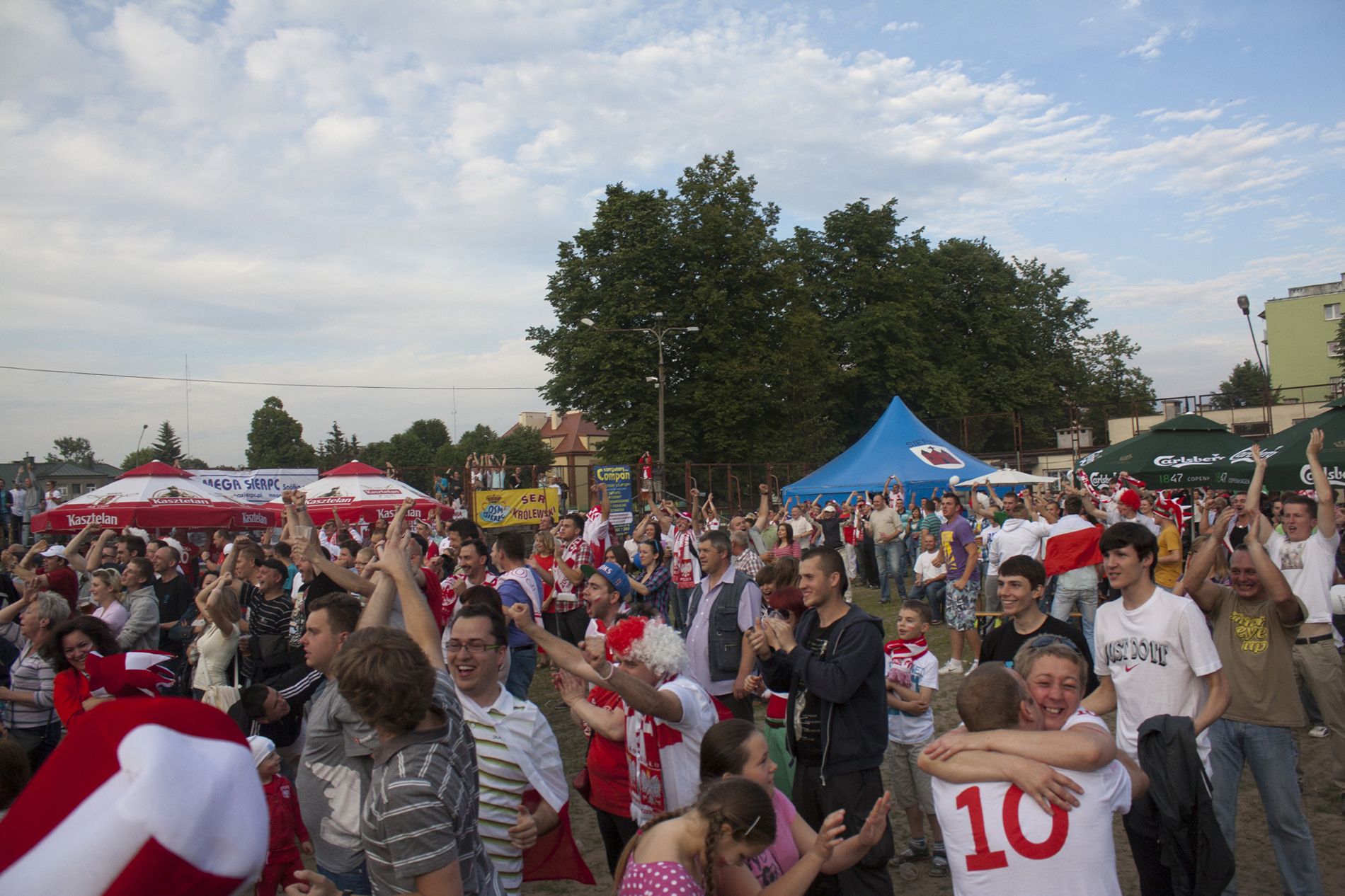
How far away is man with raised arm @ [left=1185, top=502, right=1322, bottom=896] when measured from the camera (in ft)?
12.7

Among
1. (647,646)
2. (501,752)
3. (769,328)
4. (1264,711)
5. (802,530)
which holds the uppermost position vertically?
(769,328)

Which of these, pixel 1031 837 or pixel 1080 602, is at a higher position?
pixel 1031 837

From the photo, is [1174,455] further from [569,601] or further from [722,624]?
[722,624]

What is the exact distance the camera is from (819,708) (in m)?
3.80

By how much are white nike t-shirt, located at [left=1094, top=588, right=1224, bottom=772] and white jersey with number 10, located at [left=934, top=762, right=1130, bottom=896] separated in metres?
1.56

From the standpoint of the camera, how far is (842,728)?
3697 millimetres

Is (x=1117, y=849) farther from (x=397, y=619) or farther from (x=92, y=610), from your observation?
(x=92, y=610)

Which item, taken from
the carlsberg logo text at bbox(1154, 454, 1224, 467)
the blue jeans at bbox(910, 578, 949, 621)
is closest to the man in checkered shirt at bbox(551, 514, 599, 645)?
the blue jeans at bbox(910, 578, 949, 621)

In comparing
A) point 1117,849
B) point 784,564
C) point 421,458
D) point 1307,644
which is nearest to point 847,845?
point 784,564

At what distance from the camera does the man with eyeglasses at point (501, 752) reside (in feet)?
9.86

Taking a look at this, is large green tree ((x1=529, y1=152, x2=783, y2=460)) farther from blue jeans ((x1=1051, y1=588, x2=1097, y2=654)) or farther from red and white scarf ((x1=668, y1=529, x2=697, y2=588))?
blue jeans ((x1=1051, y1=588, x2=1097, y2=654))

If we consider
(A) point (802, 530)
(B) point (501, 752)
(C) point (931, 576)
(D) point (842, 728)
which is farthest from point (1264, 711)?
(A) point (802, 530)

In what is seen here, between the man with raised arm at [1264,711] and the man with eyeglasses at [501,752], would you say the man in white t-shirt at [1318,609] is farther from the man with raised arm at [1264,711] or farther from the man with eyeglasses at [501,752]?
the man with eyeglasses at [501,752]

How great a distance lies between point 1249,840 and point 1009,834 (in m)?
4.08
